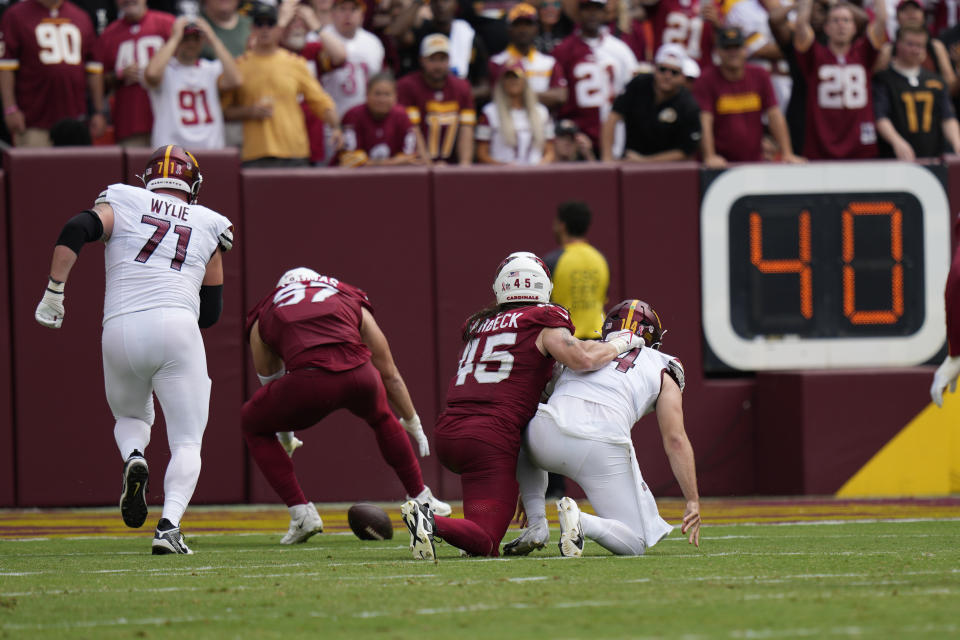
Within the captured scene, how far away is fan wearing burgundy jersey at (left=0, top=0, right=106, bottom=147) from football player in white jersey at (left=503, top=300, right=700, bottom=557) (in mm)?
6202

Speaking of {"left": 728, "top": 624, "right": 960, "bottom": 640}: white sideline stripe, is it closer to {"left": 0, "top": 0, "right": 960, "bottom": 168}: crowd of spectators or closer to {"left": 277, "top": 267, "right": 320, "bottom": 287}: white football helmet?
{"left": 277, "top": 267, "right": 320, "bottom": 287}: white football helmet

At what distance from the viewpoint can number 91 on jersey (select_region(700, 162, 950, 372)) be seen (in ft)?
38.2

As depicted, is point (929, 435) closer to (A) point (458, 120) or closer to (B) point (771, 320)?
(B) point (771, 320)

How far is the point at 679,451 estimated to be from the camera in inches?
255

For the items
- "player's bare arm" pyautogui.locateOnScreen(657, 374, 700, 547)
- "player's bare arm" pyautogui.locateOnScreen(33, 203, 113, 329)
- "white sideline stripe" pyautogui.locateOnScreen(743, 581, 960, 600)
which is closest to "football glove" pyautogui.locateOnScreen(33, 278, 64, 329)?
A: "player's bare arm" pyautogui.locateOnScreen(33, 203, 113, 329)

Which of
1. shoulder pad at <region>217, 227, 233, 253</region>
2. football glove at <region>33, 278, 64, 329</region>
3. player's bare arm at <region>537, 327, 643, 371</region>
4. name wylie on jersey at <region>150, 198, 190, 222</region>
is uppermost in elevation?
name wylie on jersey at <region>150, 198, 190, 222</region>

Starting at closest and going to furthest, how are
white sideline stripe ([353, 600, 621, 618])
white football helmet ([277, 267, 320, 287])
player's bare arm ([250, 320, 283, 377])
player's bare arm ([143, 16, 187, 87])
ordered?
1. white sideline stripe ([353, 600, 621, 618])
2. player's bare arm ([250, 320, 283, 377])
3. white football helmet ([277, 267, 320, 287])
4. player's bare arm ([143, 16, 187, 87])

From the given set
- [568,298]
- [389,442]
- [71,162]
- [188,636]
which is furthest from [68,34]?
[188,636]

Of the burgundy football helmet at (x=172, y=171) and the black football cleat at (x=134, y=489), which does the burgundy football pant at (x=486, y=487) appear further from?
the burgundy football helmet at (x=172, y=171)

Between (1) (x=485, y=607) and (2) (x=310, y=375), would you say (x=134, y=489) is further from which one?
(1) (x=485, y=607)

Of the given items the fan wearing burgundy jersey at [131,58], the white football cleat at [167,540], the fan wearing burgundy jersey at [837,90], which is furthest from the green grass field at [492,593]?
the fan wearing burgundy jersey at [837,90]

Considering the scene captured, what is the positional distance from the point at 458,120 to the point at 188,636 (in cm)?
832

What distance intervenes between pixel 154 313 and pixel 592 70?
6529mm

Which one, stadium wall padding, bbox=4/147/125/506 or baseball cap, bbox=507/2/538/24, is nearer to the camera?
stadium wall padding, bbox=4/147/125/506
